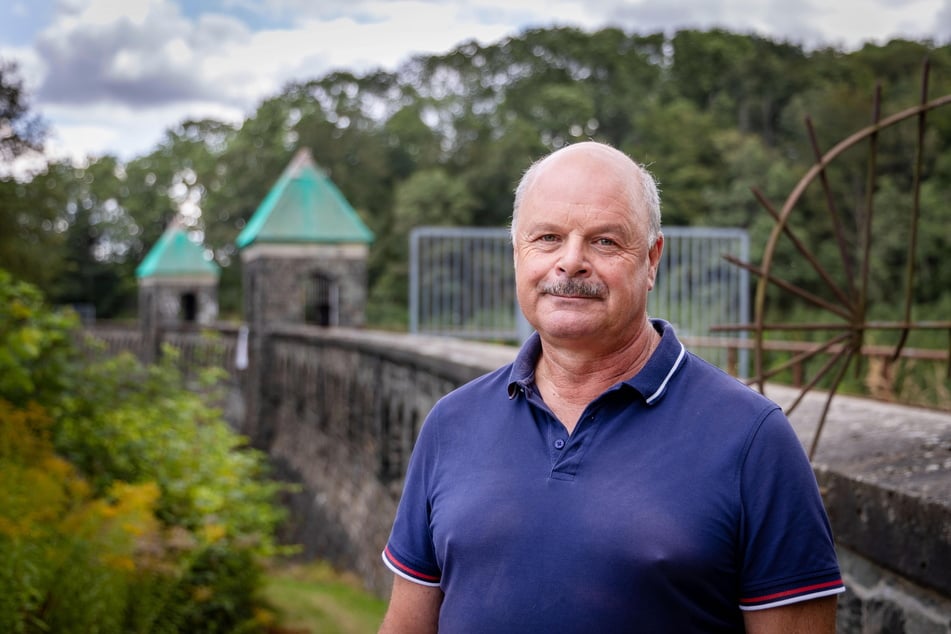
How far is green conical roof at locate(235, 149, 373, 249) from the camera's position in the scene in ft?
71.1

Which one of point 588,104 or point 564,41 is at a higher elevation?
point 564,41

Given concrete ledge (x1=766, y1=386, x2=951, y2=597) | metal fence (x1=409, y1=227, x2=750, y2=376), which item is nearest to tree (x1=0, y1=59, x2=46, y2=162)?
metal fence (x1=409, y1=227, x2=750, y2=376)

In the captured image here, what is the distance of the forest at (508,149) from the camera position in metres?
25.2

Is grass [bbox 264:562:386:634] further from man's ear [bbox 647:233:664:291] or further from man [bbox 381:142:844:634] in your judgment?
man's ear [bbox 647:233:664:291]

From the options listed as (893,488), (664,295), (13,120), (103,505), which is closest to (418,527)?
(893,488)

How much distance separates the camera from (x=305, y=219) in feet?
72.0

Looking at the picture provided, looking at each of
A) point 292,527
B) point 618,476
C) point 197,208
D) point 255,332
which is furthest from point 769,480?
point 197,208

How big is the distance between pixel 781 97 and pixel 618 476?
34.1 m

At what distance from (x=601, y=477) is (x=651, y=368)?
22 centimetres

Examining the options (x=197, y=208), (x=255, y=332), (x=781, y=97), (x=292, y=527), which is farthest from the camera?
(x=197, y=208)

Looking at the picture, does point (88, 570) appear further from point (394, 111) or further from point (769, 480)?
point (394, 111)

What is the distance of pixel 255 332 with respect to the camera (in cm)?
2220

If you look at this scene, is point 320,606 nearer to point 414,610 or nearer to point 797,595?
point 414,610

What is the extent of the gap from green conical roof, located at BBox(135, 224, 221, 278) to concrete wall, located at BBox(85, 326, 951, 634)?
9.66 meters
